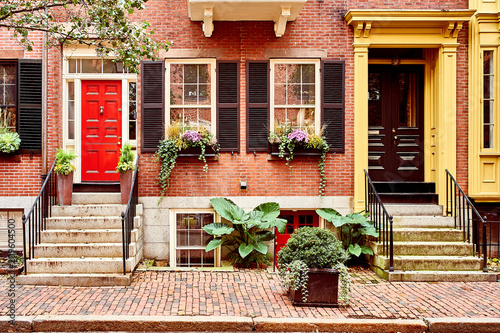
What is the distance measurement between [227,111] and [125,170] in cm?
245

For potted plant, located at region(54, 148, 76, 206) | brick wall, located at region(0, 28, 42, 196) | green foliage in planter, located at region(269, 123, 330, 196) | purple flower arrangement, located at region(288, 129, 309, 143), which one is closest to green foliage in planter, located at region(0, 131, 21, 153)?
brick wall, located at region(0, 28, 42, 196)

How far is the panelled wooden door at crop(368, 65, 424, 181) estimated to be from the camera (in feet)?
29.1

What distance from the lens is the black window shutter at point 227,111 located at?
27.2 ft

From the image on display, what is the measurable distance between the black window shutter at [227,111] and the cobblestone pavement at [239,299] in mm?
2890

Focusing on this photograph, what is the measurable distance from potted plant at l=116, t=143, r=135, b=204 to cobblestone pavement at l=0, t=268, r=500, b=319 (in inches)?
65.0

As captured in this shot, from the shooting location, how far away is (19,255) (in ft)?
25.8

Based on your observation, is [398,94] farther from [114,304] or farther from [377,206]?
[114,304]

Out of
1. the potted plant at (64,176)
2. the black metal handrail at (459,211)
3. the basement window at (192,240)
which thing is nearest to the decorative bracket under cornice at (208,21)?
the potted plant at (64,176)

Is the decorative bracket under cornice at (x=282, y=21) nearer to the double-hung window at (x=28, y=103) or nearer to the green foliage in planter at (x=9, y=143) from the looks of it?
the double-hung window at (x=28, y=103)

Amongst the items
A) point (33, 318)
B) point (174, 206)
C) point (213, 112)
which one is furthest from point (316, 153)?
point (33, 318)

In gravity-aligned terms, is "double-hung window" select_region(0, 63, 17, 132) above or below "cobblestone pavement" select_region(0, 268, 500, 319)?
above

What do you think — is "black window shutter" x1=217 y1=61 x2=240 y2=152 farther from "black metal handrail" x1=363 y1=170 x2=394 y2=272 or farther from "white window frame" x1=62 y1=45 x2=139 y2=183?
"black metal handrail" x1=363 y1=170 x2=394 y2=272

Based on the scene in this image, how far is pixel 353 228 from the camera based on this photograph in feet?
25.9

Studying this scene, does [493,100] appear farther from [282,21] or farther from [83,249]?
[83,249]
